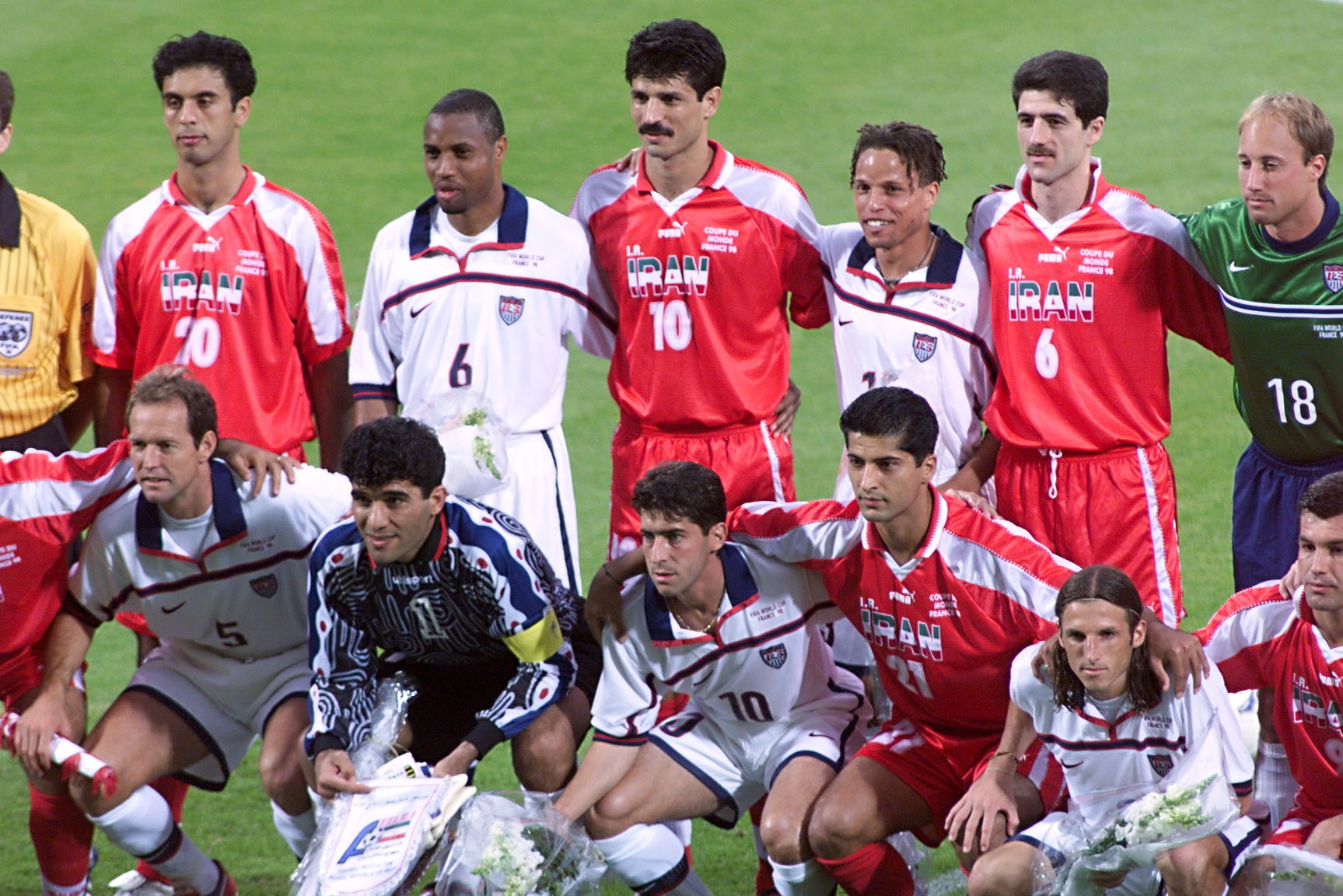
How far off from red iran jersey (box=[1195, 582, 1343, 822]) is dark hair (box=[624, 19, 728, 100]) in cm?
256

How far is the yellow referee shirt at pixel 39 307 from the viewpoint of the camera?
6258mm

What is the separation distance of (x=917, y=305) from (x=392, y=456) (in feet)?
6.24

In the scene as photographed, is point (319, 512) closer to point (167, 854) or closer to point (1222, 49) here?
point (167, 854)

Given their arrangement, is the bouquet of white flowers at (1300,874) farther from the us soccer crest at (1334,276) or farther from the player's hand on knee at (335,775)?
the player's hand on knee at (335,775)

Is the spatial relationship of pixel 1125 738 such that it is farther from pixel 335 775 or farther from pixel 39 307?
pixel 39 307

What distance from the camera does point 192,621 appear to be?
5895mm

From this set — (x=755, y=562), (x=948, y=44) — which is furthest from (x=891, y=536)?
(x=948, y=44)

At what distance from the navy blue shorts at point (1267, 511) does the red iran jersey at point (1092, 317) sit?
0.36 metres

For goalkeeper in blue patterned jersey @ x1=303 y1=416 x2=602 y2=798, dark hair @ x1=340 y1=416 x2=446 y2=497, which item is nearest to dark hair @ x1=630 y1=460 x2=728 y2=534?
goalkeeper in blue patterned jersey @ x1=303 y1=416 x2=602 y2=798

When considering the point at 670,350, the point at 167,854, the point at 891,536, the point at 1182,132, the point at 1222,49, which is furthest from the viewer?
the point at 1222,49

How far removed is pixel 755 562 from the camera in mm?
5570

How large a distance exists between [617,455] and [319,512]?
3.83 ft

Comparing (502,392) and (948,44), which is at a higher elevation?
(948,44)

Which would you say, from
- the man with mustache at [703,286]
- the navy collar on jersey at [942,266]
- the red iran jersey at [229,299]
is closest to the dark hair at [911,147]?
the navy collar on jersey at [942,266]
